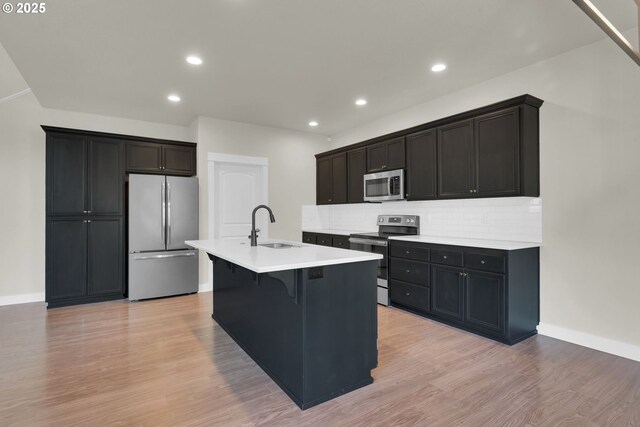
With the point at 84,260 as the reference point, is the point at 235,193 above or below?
above

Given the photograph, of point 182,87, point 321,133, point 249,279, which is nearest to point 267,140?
point 321,133

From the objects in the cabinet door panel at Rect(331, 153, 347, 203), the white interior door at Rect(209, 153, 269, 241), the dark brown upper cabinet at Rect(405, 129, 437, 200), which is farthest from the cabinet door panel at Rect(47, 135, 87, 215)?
the dark brown upper cabinet at Rect(405, 129, 437, 200)

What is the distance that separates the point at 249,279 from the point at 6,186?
13.5 ft

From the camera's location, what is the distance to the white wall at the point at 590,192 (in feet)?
9.12

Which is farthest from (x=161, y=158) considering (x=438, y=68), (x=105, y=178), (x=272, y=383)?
(x=438, y=68)

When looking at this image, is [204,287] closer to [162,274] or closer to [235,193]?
[162,274]

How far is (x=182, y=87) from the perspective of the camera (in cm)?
397

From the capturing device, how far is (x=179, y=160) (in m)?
5.21

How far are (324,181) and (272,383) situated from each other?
4215mm

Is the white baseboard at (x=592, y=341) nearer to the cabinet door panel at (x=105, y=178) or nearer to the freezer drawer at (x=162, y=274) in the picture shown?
the freezer drawer at (x=162, y=274)

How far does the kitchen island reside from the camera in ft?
6.83

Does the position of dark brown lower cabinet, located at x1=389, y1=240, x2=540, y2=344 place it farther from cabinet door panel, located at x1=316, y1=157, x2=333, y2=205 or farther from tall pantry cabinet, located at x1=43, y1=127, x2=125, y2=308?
tall pantry cabinet, located at x1=43, y1=127, x2=125, y2=308

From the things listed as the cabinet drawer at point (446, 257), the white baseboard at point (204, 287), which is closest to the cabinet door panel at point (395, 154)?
the cabinet drawer at point (446, 257)

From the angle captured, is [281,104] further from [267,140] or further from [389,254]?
[389,254]
